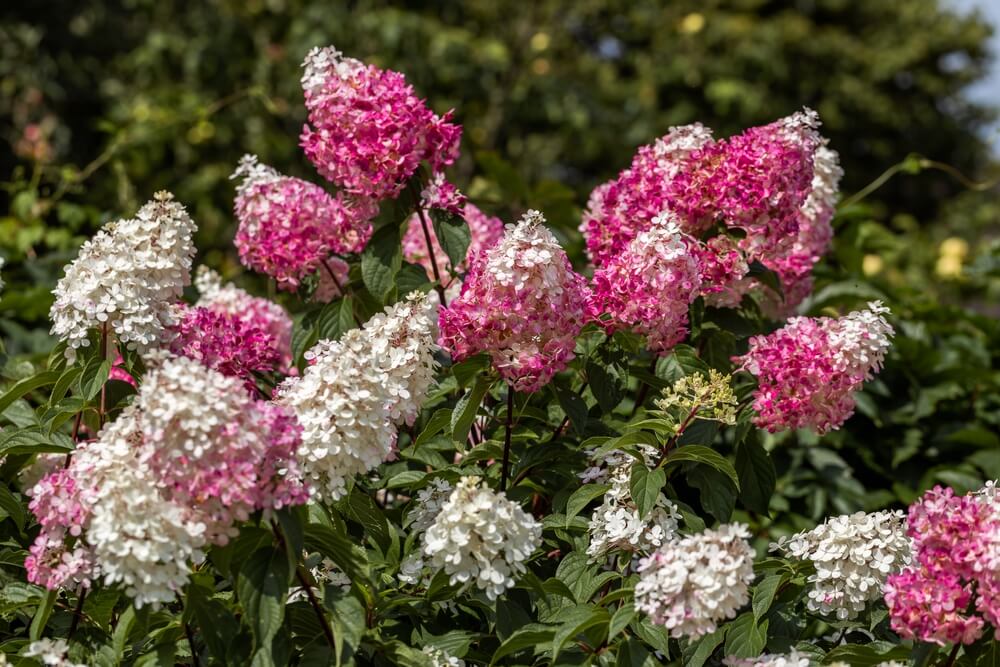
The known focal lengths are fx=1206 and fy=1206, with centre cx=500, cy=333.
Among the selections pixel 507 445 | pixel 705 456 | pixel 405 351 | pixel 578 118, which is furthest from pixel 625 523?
pixel 578 118

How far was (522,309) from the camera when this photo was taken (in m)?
2.24

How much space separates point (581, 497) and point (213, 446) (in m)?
0.80

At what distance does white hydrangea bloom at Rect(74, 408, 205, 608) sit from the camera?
5.89ft

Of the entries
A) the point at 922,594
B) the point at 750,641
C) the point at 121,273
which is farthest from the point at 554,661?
the point at 121,273

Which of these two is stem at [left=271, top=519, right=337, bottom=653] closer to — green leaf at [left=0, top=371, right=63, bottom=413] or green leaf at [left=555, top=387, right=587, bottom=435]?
green leaf at [left=555, top=387, right=587, bottom=435]

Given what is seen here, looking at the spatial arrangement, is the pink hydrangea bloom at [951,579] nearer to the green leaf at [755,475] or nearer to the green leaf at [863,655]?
the green leaf at [863,655]

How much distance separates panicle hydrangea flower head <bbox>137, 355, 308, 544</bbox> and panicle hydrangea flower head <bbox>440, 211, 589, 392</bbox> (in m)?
0.53

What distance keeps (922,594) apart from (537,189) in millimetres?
2675

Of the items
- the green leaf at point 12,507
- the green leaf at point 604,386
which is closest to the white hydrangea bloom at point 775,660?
the green leaf at point 604,386

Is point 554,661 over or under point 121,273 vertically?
under

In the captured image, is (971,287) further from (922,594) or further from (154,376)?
(154,376)

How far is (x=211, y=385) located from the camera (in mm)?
1811

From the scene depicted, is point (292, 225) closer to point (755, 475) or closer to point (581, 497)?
point (581, 497)

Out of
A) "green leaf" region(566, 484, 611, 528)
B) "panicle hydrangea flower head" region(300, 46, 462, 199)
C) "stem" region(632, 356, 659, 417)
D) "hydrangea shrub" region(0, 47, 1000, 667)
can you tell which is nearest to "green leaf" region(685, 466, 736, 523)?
"hydrangea shrub" region(0, 47, 1000, 667)
